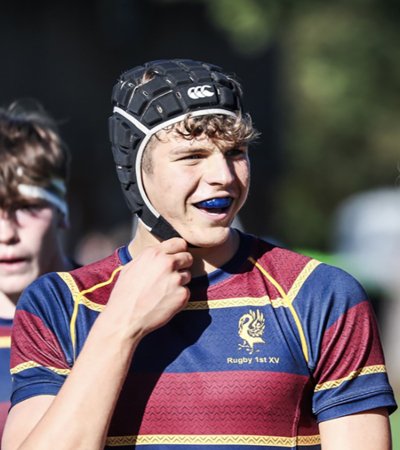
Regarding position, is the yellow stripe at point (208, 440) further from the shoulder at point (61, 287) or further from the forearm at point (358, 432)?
the shoulder at point (61, 287)

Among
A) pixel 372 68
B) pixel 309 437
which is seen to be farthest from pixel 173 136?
pixel 372 68

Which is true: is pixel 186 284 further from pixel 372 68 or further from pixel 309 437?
pixel 372 68

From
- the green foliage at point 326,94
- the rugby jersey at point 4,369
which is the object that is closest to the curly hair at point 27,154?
the rugby jersey at point 4,369

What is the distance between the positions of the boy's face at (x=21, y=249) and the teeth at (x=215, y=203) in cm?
165

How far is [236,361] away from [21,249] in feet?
5.94

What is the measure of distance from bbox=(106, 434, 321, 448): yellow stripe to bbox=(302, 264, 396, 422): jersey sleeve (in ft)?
0.40

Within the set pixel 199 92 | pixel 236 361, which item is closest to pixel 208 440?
pixel 236 361

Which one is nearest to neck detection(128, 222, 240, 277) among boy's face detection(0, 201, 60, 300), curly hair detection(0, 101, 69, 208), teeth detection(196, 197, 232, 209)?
teeth detection(196, 197, 232, 209)

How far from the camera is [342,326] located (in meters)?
4.16

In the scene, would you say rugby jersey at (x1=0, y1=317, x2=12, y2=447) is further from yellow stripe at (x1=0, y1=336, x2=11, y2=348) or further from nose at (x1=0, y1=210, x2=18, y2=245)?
nose at (x1=0, y1=210, x2=18, y2=245)

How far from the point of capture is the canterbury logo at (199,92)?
169 inches

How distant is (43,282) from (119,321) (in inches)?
14.4

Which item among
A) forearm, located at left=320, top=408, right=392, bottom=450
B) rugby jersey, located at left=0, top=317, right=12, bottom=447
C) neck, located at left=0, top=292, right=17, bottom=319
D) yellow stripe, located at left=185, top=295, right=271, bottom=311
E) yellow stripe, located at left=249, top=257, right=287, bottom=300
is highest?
yellow stripe, located at left=249, top=257, right=287, bottom=300

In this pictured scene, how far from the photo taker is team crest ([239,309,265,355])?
4191 millimetres
